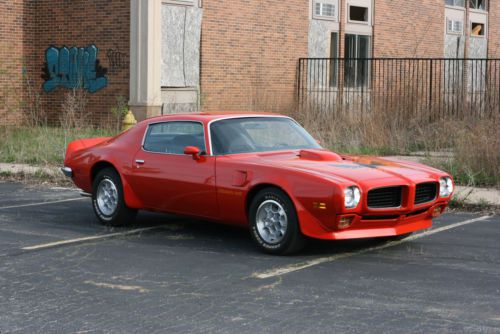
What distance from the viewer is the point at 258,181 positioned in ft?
26.6

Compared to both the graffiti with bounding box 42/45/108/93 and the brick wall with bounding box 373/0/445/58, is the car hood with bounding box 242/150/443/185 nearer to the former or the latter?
the graffiti with bounding box 42/45/108/93

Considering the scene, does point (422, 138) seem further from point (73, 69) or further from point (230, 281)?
point (230, 281)

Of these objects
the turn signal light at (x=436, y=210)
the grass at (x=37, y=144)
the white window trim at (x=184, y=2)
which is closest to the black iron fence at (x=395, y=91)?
the white window trim at (x=184, y=2)

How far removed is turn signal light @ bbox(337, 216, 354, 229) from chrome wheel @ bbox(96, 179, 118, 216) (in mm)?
3042

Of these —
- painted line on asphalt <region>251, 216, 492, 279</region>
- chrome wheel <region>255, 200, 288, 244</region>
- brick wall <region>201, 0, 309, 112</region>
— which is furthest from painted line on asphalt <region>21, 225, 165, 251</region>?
brick wall <region>201, 0, 309, 112</region>

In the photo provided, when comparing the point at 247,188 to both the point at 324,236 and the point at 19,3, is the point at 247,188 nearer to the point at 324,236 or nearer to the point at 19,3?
the point at 324,236

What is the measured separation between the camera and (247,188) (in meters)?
8.22

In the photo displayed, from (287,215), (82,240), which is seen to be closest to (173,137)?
(82,240)

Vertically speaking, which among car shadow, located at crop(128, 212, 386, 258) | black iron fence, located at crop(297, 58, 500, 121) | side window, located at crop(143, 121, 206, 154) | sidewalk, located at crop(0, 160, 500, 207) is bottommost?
car shadow, located at crop(128, 212, 386, 258)

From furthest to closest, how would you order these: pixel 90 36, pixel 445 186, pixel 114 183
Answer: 1. pixel 90 36
2. pixel 114 183
3. pixel 445 186

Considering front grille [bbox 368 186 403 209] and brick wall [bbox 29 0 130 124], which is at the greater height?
brick wall [bbox 29 0 130 124]

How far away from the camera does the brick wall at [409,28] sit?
3058 cm

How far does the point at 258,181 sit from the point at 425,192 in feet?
5.52

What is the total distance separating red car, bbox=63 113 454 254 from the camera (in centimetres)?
779
